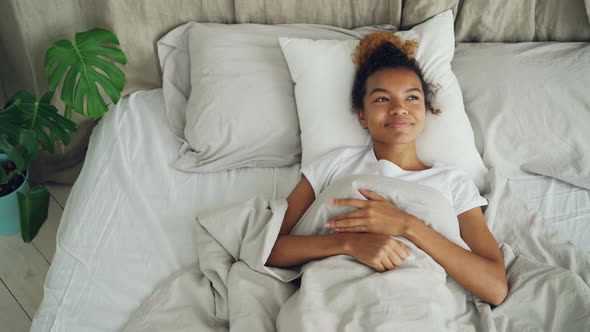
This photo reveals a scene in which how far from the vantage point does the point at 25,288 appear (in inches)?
67.2

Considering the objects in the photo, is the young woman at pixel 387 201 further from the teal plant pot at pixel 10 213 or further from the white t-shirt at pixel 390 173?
the teal plant pot at pixel 10 213

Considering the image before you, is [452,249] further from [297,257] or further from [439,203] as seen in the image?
[297,257]

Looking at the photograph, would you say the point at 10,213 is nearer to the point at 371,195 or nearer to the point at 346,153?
the point at 346,153

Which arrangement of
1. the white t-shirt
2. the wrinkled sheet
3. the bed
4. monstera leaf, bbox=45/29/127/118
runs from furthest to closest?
monstera leaf, bbox=45/29/127/118
the white t-shirt
the bed
the wrinkled sheet

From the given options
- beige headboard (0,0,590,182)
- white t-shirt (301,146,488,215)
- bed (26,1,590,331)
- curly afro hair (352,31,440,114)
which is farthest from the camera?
beige headboard (0,0,590,182)

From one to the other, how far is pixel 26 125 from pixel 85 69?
0.24m

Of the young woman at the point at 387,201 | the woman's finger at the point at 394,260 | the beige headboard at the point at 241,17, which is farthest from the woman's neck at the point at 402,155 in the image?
the beige headboard at the point at 241,17

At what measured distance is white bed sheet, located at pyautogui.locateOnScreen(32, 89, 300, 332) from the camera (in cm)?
118

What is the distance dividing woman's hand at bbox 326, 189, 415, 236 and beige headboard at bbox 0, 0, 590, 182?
78 centimetres

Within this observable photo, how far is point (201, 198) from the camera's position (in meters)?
1.46

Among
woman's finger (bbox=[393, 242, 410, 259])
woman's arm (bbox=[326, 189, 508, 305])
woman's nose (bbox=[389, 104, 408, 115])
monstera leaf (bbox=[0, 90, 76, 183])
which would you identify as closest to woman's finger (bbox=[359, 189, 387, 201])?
woman's arm (bbox=[326, 189, 508, 305])

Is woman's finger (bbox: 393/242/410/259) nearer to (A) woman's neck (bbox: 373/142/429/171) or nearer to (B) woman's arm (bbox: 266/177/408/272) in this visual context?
(B) woman's arm (bbox: 266/177/408/272)

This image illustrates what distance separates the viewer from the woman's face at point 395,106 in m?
1.35

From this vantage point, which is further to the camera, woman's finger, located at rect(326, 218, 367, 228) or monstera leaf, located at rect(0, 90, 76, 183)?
monstera leaf, located at rect(0, 90, 76, 183)
